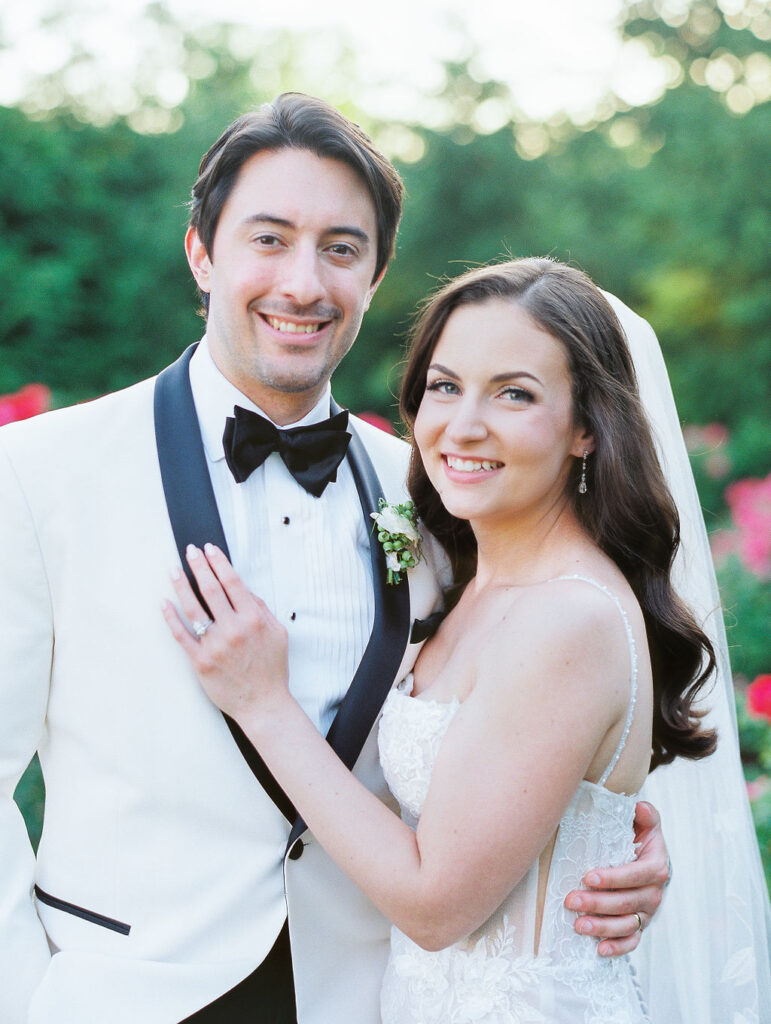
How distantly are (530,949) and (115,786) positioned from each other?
0.89m

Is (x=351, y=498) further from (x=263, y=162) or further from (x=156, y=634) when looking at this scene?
(x=263, y=162)

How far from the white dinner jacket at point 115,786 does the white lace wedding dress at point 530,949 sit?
0.26 metres

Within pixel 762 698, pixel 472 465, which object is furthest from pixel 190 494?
pixel 762 698

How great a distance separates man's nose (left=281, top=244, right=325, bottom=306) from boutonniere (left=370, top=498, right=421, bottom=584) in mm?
524

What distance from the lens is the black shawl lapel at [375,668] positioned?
2309 millimetres

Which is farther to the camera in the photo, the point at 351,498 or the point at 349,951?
the point at 351,498

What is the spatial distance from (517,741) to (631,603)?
0.39 meters

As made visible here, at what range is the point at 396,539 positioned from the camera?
251cm

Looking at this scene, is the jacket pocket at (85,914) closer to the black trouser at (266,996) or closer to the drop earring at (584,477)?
the black trouser at (266,996)

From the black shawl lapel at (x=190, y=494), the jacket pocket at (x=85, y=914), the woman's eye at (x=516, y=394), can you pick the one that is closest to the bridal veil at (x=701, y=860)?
the woman's eye at (x=516, y=394)

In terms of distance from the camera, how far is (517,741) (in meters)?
2.01

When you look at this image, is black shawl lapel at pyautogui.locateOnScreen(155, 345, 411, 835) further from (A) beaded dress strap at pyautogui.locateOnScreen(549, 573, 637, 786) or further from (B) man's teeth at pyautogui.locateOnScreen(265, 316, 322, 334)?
(A) beaded dress strap at pyautogui.locateOnScreen(549, 573, 637, 786)

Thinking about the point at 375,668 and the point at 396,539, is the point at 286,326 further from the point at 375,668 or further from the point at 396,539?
the point at 375,668

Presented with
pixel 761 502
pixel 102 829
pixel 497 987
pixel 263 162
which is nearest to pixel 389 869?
pixel 497 987
